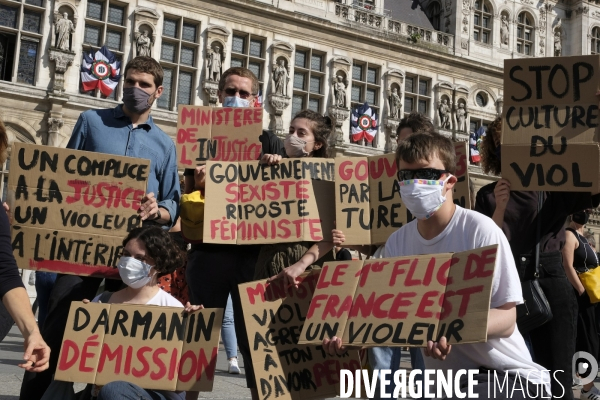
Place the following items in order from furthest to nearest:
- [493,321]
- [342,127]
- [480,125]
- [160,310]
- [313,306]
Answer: [480,125]
[342,127]
[160,310]
[313,306]
[493,321]

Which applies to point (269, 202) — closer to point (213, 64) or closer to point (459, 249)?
point (459, 249)

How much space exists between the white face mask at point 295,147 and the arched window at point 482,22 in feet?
67.4

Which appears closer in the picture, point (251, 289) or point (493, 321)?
point (493, 321)

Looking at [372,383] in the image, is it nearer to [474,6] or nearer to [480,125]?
[480,125]

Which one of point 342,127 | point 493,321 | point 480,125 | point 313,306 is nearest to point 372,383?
point 313,306

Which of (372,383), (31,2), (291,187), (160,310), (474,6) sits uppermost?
(474,6)

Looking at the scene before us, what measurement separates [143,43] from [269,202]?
1444 centimetres

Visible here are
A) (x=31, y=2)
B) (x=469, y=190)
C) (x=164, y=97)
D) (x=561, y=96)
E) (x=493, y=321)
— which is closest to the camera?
(x=493, y=321)

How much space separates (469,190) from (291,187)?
1.05m

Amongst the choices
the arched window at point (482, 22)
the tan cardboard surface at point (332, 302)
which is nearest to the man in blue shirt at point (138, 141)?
the tan cardboard surface at point (332, 302)

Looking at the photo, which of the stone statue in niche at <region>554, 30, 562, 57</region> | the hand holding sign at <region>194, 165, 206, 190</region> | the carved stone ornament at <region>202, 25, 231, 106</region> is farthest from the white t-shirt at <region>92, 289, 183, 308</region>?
the stone statue in niche at <region>554, 30, 562, 57</region>

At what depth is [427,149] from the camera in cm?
280

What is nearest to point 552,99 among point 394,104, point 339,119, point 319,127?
point 319,127

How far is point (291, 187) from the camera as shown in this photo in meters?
3.88
